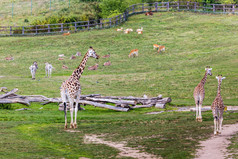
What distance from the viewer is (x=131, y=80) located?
150 feet

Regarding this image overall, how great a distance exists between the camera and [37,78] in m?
48.2

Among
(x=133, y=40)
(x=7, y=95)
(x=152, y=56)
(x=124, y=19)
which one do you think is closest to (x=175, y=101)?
(x=7, y=95)

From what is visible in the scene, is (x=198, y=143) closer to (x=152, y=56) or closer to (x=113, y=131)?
(x=113, y=131)

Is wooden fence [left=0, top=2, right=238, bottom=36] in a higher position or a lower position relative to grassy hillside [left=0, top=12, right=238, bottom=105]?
higher

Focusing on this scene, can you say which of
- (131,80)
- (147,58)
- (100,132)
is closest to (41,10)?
(147,58)

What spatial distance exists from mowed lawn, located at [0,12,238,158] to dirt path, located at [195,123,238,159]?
535 mm

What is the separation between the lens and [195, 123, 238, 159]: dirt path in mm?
17719

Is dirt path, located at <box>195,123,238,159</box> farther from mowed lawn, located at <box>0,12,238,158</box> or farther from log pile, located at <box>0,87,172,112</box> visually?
log pile, located at <box>0,87,172,112</box>

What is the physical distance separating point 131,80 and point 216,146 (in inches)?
1056

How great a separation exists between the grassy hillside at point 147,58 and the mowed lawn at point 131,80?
9 cm

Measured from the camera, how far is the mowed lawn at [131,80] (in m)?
20.3

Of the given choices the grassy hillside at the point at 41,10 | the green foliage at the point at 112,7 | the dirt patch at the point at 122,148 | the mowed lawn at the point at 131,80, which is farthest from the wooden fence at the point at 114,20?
the dirt patch at the point at 122,148

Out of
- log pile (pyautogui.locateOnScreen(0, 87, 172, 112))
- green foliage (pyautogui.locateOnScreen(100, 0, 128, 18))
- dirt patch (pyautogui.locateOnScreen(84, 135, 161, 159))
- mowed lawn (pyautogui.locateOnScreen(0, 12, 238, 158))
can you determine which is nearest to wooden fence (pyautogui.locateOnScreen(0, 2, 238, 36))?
green foliage (pyautogui.locateOnScreen(100, 0, 128, 18))

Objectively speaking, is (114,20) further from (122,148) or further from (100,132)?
(122,148)
